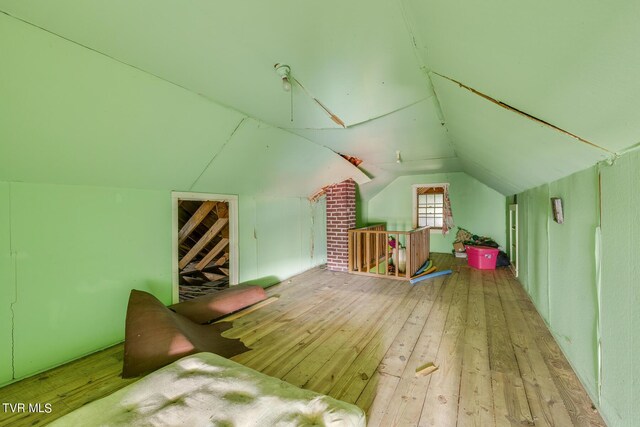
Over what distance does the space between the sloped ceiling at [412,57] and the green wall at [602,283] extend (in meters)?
0.18

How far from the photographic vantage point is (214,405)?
1.21 metres

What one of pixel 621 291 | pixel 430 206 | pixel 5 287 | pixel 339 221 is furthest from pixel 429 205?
pixel 5 287

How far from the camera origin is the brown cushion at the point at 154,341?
6.18 ft

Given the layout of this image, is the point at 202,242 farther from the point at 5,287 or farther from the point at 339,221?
the point at 5,287

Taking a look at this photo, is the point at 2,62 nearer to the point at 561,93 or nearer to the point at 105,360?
the point at 105,360

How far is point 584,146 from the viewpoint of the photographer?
4.44ft

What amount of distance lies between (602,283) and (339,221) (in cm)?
380

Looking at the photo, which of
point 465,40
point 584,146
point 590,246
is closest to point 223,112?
point 465,40

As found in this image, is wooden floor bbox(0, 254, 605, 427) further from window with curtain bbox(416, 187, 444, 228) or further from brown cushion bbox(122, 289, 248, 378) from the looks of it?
window with curtain bbox(416, 187, 444, 228)

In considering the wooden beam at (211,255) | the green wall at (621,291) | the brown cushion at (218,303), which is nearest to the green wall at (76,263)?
the brown cushion at (218,303)

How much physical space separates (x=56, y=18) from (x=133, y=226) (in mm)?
1781

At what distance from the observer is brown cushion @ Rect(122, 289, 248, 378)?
1.88 m

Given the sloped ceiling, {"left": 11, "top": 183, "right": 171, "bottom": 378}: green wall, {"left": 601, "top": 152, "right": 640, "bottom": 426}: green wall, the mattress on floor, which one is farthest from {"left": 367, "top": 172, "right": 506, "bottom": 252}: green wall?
the mattress on floor

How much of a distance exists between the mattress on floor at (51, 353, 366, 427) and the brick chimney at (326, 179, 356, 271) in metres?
3.68
